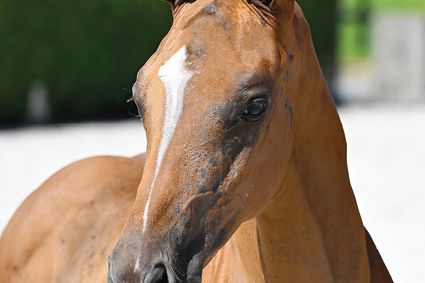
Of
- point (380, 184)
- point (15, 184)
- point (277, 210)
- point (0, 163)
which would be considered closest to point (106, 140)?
point (0, 163)

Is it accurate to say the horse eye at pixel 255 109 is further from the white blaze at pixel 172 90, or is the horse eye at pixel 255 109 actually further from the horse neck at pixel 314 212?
the horse neck at pixel 314 212

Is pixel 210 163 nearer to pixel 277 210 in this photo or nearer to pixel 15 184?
pixel 277 210

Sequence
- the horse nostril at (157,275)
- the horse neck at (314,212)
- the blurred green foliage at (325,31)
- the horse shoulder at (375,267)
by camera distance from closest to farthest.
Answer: the horse nostril at (157,275), the horse neck at (314,212), the horse shoulder at (375,267), the blurred green foliage at (325,31)

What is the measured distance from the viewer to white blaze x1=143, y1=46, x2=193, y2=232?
99.0 inches

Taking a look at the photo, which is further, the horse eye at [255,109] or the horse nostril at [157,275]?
the horse eye at [255,109]

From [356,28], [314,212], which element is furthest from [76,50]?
[314,212]

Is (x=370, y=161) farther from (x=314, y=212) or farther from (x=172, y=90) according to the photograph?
(x=172, y=90)

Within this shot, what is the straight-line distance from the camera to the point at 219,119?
100 inches

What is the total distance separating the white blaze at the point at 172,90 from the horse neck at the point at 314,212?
465 millimetres

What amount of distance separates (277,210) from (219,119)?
50cm

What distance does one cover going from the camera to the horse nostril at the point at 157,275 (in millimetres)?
2383

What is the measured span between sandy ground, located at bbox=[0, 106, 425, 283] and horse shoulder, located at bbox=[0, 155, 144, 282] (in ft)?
10.0

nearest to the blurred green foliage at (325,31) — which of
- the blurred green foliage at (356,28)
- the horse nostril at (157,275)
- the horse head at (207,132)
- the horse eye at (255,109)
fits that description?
the blurred green foliage at (356,28)

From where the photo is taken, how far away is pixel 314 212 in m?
3.00
